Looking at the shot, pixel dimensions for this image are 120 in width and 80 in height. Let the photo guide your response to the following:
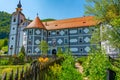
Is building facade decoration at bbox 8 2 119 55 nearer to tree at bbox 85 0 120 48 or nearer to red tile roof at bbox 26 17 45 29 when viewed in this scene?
red tile roof at bbox 26 17 45 29

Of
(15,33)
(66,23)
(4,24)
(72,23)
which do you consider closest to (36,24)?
(66,23)

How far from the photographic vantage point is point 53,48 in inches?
2368

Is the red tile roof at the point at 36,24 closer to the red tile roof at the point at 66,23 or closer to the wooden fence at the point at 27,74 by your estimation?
the red tile roof at the point at 66,23

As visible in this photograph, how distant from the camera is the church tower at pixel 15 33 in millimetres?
64500

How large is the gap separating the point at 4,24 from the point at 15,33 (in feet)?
206

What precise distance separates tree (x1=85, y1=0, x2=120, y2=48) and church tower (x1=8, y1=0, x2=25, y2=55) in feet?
128

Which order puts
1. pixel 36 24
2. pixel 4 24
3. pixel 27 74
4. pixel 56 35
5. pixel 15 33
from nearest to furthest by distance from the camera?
pixel 27 74
pixel 56 35
pixel 36 24
pixel 15 33
pixel 4 24

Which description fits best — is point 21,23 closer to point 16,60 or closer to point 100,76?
point 16,60

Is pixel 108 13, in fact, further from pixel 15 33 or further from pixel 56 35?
pixel 15 33

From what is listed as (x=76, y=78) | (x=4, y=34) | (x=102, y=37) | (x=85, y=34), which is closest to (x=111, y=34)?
(x=102, y=37)

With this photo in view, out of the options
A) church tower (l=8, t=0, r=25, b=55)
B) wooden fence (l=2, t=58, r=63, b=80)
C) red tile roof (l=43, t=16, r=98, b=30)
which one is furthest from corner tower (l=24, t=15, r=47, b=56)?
wooden fence (l=2, t=58, r=63, b=80)

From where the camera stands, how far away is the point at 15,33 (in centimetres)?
6588

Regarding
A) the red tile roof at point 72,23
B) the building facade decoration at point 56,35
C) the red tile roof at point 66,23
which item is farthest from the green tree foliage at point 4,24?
the red tile roof at point 72,23

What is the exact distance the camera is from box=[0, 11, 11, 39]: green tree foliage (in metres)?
116
